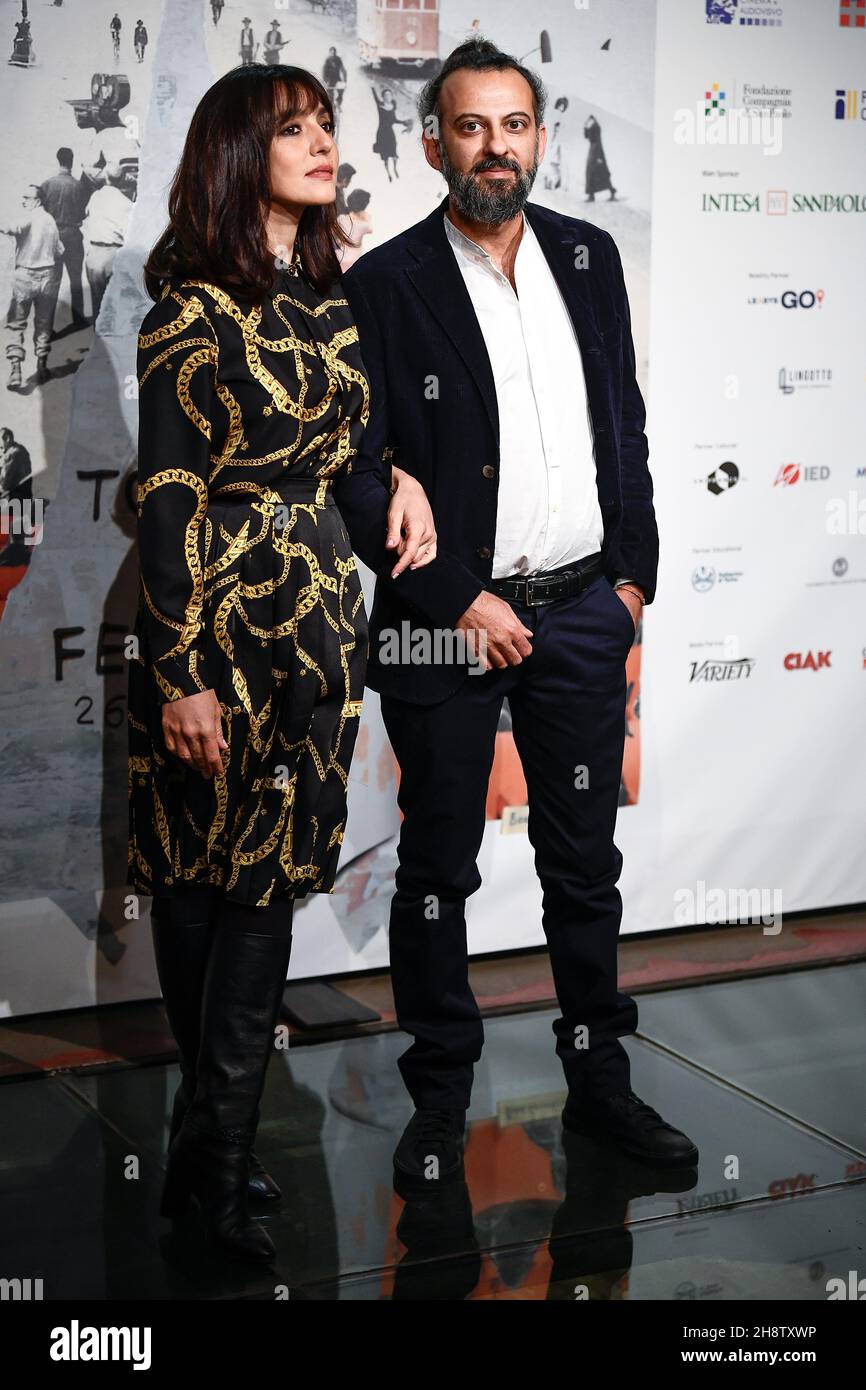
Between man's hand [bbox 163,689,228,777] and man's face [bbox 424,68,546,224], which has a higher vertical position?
man's face [bbox 424,68,546,224]

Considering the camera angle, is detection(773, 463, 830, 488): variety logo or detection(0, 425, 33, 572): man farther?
detection(773, 463, 830, 488): variety logo

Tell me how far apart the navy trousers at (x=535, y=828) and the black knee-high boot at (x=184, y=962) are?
418 mm

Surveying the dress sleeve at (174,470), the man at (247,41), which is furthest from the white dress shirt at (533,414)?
the man at (247,41)

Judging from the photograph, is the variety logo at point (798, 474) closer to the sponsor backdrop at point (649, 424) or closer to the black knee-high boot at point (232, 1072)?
the sponsor backdrop at point (649, 424)

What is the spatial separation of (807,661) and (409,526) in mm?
1883

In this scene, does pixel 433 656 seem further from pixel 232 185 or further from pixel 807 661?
pixel 807 661

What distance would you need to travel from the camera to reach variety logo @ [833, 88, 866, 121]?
4125 millimetres

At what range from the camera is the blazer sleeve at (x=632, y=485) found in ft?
10.0

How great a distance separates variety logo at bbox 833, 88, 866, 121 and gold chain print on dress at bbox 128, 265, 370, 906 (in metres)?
2.00

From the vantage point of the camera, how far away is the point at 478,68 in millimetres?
2785

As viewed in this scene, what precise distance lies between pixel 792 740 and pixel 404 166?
1778mm

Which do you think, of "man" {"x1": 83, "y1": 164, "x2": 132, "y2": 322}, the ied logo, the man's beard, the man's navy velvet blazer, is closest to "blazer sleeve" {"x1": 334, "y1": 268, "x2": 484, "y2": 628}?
the man's navy velvet blazer

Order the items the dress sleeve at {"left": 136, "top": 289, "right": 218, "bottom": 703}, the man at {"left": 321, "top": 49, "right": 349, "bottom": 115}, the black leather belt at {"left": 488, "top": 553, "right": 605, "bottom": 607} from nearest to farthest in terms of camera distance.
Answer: the dress sleeve at {"left": 136, "top": 289, "right": 218, "bottom": 703} < the black leather belt at {"left": 488, "top": 553, "right": 605, "bottom": 607} < the man at {"left": 321, "top": 49, "right": 349, "bottom": 115}

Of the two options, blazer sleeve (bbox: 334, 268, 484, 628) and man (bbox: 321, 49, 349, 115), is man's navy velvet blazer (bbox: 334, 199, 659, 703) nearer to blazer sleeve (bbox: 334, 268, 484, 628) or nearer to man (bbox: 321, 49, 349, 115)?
blazer sleeve (bbox: 334, 268, 484, 628)
